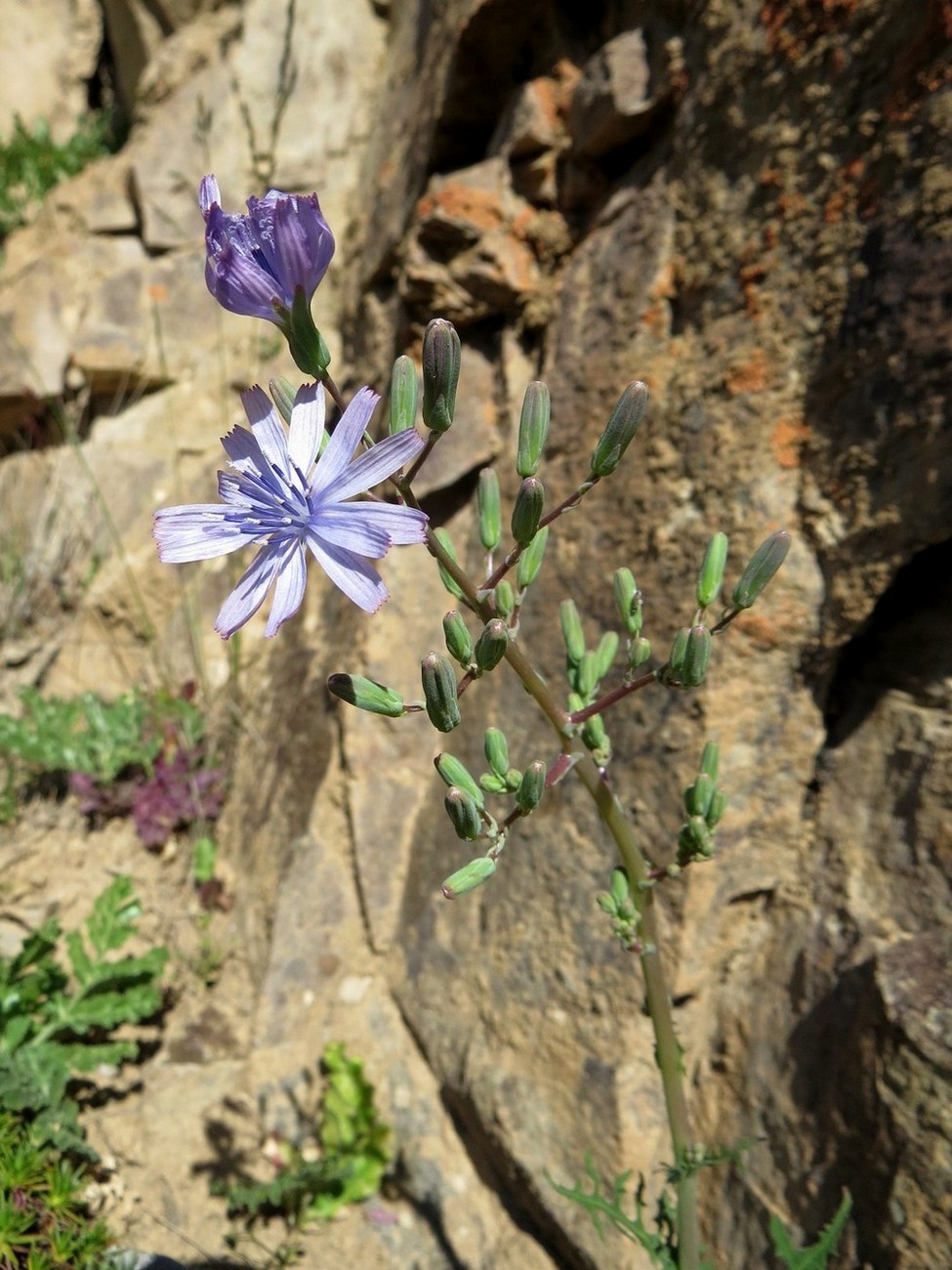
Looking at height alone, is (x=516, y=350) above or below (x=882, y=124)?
above

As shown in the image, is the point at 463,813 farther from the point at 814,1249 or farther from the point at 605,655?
the point at 814,1249

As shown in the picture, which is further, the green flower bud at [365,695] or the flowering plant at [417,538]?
the green flower bud at [365,695]

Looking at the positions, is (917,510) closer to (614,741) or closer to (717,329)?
(717,329)

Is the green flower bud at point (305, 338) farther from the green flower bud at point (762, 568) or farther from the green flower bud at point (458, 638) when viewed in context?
the green flower bud at point (762, 568)

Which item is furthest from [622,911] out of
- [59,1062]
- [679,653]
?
[59,1062]

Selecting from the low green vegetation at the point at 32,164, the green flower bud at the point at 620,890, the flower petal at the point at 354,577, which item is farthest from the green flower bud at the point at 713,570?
the low green vegetation at the point at 32,164

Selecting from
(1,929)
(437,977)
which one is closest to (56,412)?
(1,929)
